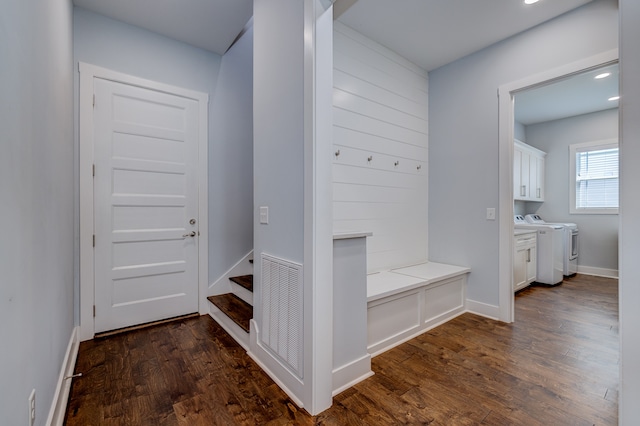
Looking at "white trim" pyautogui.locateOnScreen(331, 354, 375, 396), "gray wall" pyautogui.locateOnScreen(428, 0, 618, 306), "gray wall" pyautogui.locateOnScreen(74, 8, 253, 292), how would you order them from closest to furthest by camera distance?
"white trim" pyautogui.locateOnScreen(331, 354, 375, 396) → "gray wall" pyautogui.locateOnScreen(428, 0, 618, 306) → "gray wall" pyautogui.locateOnScreen(74, 8, 253, 292)

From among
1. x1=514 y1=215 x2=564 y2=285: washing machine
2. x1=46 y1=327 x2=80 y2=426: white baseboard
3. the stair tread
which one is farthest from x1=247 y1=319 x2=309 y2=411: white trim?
x1=514 y1=215 x2=564 y2=285: washing machine

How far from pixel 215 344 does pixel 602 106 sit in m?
6.82

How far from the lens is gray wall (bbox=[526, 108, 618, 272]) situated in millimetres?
4832

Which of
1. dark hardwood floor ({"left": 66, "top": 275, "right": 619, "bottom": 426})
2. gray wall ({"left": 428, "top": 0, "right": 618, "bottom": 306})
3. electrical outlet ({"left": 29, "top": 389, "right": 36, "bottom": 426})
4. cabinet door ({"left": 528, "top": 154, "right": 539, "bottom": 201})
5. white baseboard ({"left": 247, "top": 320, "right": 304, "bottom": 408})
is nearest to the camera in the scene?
electrical outlet ({"left": 29, "top": 389, "right": 36, "bottom": 426})

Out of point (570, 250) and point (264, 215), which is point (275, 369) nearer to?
point (264, 215)

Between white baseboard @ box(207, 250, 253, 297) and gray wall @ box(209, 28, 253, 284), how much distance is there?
5 centimetres

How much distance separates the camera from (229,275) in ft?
10.6

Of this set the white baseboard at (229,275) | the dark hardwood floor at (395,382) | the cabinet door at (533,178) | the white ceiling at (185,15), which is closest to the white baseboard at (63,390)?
the dark hardwood floor at (395,382)

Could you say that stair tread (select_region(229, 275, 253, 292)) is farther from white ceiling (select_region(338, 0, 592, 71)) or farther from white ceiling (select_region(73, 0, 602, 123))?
white ceiling (select_region(338, 0, 592, 71))

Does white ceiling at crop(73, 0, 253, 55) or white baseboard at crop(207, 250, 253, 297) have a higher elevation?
white ceiling at crop(73, 0, 253, 55)

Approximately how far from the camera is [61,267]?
1.80m

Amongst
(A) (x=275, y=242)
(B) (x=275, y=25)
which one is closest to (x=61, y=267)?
(A) (x=275, y=242)

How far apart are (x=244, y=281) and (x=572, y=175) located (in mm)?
6215

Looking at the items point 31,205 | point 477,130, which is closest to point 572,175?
point 477,130
